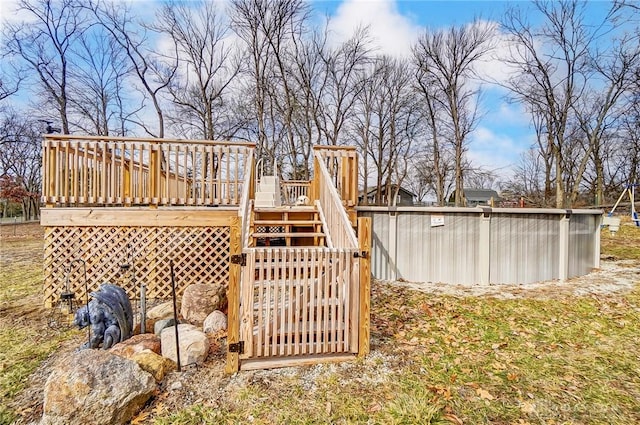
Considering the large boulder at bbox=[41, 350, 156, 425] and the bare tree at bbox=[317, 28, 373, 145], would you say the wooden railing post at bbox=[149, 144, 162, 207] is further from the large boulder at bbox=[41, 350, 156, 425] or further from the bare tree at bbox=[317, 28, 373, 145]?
the bare tree at bbox=[317, 28, 373, 145]

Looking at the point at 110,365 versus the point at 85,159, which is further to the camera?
the point at 85,159

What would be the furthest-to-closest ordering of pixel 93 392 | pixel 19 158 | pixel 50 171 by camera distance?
1. pixel 19 158
2. pixel 50 171
3. pixel 93 392

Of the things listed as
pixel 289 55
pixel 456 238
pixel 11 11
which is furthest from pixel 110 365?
pixel 11 11

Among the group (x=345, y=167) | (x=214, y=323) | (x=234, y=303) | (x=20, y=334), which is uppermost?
(x=345, y=167)

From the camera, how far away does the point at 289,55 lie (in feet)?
55.1

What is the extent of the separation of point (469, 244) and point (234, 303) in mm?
5058

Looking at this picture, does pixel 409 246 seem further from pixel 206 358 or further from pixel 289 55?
pixel 289 55

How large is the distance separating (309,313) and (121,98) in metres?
20.5

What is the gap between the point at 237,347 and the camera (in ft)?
9.21

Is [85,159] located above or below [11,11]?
below

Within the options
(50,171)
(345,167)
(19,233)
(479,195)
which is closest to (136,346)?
(50,171)

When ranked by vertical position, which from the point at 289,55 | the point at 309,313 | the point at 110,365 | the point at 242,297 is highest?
the point at 289,55

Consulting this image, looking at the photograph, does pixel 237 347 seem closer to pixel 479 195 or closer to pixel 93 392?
pixel 93 392

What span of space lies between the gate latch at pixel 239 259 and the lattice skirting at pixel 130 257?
249cm
